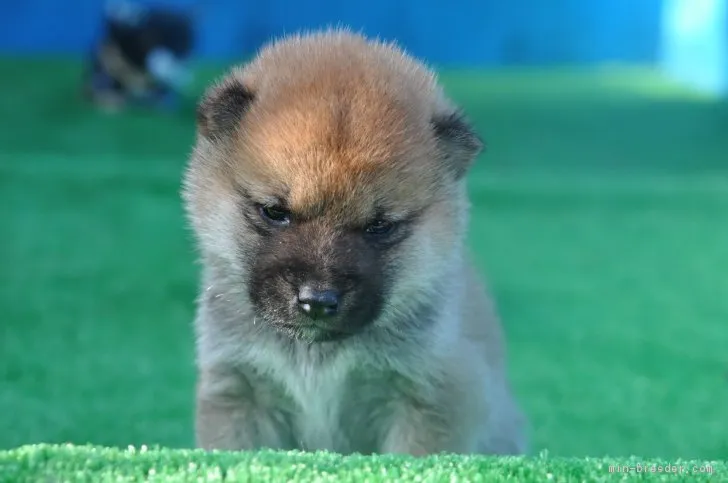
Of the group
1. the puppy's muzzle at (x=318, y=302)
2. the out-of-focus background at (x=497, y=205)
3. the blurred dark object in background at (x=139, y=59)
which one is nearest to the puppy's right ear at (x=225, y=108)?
the puppy's muzzle at (x=318, y=302)

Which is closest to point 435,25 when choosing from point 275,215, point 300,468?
point 275,215

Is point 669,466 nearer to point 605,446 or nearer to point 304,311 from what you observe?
point 304,311

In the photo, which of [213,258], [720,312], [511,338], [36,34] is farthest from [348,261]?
[36,34]

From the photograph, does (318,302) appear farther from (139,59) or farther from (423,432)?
(139,59)

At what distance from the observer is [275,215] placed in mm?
2197

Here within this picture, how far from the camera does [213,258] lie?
2455 mm

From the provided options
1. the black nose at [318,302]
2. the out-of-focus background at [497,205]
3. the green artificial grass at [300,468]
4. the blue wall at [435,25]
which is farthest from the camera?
the blue wall at [435,25]

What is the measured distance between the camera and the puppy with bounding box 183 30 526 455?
2.12m

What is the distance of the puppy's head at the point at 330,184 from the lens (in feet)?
6.91

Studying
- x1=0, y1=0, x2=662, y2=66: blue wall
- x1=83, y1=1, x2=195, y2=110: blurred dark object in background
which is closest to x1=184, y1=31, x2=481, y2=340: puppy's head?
x1=83, y1=1, x2=195, y2=110: blurred dark object in background

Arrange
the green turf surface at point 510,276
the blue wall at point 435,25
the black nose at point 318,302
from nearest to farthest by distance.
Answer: the black nose at point 318,302, the green turf surface at point 510,276, the blue wall at point 435,25

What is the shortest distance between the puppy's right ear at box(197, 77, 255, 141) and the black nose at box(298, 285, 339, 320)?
0.53 m

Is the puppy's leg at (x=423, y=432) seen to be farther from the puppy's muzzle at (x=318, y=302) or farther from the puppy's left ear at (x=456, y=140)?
the puppy's left ear at (x=456, y=140)

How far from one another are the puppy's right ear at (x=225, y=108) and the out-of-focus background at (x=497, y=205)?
0.79 metres
